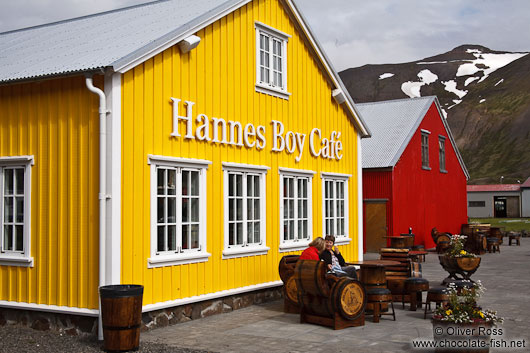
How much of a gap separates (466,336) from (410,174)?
20.7m

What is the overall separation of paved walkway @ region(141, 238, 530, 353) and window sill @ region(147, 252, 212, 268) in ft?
3.34

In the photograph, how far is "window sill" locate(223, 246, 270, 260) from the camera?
500 inches

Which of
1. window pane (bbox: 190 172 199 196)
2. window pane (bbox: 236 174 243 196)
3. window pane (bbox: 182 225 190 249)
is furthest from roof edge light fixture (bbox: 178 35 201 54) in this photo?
window pane (bbox: 182 225 190 249)

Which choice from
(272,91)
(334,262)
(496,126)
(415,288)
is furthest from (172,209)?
(496,126)

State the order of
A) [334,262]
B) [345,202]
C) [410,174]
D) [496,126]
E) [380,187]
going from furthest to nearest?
[496,126], [410,174], [380,187], [345,202], [334,262]

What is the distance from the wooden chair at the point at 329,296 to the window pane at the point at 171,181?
243cm

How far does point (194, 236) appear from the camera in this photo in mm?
12008

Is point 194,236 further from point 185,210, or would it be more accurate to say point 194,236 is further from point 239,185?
point 239,185

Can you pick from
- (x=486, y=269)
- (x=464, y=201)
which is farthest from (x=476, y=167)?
(x=486, y=269)

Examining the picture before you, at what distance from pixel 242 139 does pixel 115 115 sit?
3.47 meters

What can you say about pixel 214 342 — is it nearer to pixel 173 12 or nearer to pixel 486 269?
pixel 173 12

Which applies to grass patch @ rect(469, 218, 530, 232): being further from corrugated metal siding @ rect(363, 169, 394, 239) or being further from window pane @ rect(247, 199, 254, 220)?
window pane @ rect(247, 199, 254, 220)

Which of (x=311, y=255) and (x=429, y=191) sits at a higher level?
(x=429, y=191)

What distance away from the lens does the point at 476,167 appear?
144 meters
